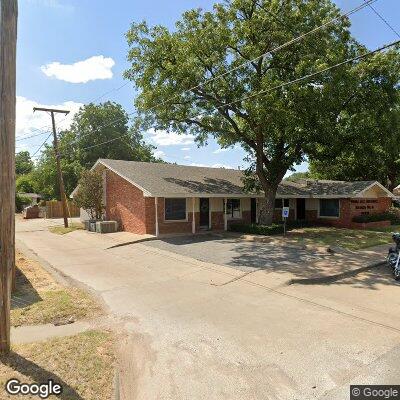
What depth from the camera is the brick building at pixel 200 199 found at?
20000mm

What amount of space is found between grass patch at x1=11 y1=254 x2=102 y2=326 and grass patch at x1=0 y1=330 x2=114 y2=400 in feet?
4.48

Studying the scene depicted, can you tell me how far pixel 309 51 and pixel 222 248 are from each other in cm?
1007

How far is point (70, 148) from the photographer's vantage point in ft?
147

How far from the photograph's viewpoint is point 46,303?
27.3 ft

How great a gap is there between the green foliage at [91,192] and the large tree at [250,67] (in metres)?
5.28

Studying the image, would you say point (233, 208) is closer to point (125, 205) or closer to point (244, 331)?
point (125, 205)

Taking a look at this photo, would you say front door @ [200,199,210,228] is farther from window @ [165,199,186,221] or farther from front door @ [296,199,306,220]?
front door @ [296,199,306,220]

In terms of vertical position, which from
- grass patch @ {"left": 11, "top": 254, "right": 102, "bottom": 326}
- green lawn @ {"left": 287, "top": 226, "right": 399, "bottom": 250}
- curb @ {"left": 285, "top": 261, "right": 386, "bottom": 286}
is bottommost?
curb @ {"left": 285, "top": 261, "right": 386, "bottom": 286}

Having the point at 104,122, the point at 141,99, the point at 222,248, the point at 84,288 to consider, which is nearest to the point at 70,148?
the point at 104,122

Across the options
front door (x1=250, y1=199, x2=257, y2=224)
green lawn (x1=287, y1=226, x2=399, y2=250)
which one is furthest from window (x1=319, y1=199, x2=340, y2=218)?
front door (x1=250, y1=199, x2=257, y2=224)

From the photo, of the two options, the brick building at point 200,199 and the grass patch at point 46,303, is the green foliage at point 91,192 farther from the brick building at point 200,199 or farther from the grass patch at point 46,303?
the grass patch at point 46,303

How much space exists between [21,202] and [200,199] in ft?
120

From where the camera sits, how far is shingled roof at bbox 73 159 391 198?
20.2m

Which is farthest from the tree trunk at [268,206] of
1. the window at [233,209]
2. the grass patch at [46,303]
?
the grass patch at [46,303]
